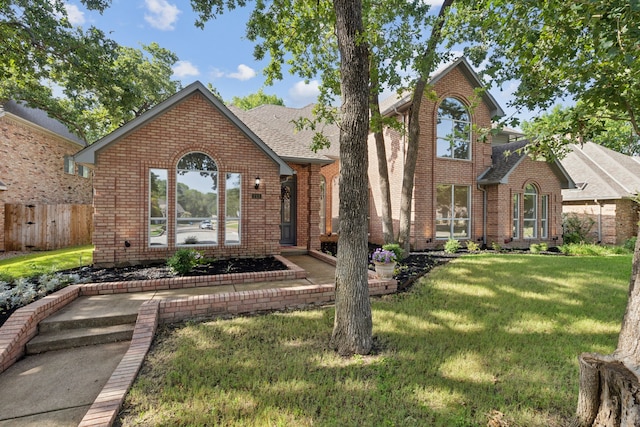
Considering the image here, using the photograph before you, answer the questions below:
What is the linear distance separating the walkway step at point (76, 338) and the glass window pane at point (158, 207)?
3898mm

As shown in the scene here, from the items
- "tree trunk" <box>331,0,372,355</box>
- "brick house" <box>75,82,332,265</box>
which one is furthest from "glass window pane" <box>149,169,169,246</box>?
"tree trunk" <box>331,0,372,355</box>

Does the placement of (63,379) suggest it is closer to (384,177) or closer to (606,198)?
(384,177)

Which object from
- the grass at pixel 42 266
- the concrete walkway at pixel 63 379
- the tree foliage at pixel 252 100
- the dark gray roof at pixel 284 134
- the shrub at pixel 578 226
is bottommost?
the concrete walkway at pixel 63 379

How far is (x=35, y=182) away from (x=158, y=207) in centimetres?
1201

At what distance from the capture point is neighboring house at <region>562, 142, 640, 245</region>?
52.1 ft

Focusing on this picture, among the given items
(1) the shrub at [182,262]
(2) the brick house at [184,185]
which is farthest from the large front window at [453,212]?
(1) the shrub at [182,262]

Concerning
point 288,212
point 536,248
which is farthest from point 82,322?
point 536,248

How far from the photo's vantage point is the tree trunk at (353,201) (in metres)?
4.08

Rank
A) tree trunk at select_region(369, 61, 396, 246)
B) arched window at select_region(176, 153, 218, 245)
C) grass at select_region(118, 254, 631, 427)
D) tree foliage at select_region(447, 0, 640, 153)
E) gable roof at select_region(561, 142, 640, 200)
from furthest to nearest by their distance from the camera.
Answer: gable roof at select_region(561, 142, 640, 200), tree trunk at select_region(369, 61, 396, 246), arched window at select_region(176, 153, 218, 245), tree foliage at select_region(447, 0, 640, 153), grass at select_region(118, 254, 631, 427)

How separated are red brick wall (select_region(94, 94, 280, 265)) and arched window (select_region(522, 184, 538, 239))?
12.7m

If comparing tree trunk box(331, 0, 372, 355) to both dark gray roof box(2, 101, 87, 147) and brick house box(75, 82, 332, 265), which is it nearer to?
brick house box(75, 82, 332, 265)

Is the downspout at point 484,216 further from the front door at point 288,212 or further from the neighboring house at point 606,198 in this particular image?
the front door at point 288,212

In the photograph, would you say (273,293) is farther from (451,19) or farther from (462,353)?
(451,19)

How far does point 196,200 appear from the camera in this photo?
8.70 m
